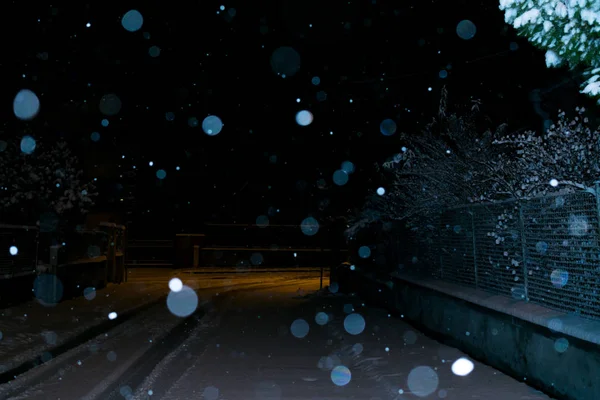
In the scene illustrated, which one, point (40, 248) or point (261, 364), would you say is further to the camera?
→ point (40, 248)

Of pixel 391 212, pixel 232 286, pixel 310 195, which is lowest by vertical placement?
pixel 232 286

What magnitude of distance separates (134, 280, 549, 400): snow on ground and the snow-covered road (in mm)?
12

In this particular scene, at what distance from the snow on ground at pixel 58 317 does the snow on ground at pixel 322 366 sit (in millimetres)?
2163

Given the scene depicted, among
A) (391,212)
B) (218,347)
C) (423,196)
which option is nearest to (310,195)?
(391,212)

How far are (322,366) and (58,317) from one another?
6637 millimetres

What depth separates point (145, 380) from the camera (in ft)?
22.1

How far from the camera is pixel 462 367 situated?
7020mm

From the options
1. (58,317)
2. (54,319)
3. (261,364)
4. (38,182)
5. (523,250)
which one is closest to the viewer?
(523,250)

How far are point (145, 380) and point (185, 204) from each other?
3001 cm

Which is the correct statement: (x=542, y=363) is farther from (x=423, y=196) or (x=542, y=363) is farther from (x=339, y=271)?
(x=339, y=271)

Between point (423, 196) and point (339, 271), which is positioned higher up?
point (423, 196)

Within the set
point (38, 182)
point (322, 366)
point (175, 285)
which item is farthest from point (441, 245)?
point (38, 182)

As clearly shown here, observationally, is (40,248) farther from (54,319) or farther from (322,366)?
(322,366)

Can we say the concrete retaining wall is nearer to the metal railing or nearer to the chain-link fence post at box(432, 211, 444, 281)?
the chain-link fence post at box(432, 211, 444, 281)
